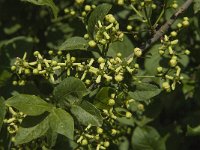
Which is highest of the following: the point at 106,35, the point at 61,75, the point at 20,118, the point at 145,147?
the point at 106,35

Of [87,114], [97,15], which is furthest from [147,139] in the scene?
[97,15]

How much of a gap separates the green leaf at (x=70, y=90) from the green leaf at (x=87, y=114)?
4 centimetres

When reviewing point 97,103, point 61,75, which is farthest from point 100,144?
point 61,75

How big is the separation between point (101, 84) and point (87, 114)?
8.8 inches

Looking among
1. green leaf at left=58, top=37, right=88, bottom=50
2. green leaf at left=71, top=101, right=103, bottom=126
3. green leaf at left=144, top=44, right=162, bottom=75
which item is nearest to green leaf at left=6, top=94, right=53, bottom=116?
green leaf at left=71, top=101, right=103, bottom=126

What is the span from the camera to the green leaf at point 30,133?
225 cm

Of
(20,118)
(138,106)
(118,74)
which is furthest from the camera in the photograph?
(138,106)

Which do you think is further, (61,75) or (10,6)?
(10,6)

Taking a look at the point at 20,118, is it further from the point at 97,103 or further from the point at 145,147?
the point at 145,147

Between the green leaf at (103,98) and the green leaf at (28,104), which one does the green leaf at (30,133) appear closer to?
the green leaf at (28,104)

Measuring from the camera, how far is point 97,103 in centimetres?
241

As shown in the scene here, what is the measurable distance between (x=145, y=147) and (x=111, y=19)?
3.65 ft

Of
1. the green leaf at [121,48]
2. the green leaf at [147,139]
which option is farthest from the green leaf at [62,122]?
the green leaf at [147,139]

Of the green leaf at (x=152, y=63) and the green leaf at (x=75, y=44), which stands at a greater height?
the green leaf at (x=75, y=44)
